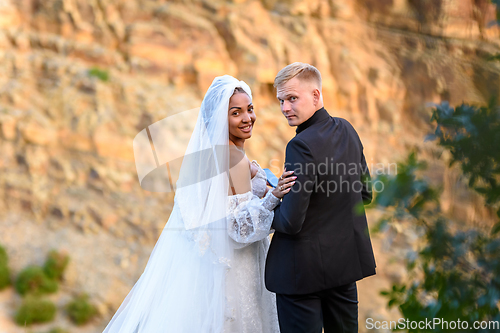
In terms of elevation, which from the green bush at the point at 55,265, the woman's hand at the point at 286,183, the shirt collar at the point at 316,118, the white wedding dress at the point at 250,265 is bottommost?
the green bush at the point at 55,265

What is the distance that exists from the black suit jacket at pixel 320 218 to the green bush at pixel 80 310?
745cm

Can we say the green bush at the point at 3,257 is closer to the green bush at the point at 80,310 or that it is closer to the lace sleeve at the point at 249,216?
the green bush at the point at 80,310

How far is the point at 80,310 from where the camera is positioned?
826cm

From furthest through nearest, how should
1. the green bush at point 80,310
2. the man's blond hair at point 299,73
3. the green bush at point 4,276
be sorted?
the green bush at point 4,276 → the green bush at point 80,310 → the man's blond hair at point 299,73

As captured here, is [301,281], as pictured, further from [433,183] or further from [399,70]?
[399,70]

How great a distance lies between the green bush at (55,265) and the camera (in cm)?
866

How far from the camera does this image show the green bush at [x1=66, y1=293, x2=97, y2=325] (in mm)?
8211

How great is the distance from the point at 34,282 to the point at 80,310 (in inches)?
47.7

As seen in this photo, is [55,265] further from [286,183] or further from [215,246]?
[286,183]

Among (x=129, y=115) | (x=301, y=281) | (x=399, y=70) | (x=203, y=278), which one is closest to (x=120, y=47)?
(x=129, y=115)

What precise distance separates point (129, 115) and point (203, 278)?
26.1 feet

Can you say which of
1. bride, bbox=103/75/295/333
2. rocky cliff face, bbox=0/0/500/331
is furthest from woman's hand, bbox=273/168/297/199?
rocky cliff face, bbox=0/0/500/331

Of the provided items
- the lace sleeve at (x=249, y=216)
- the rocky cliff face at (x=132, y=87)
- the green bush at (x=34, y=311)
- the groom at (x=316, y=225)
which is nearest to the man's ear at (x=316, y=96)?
the groom at (x=316, y=225)

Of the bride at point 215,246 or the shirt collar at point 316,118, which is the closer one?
the shirt collar at point 316,118
